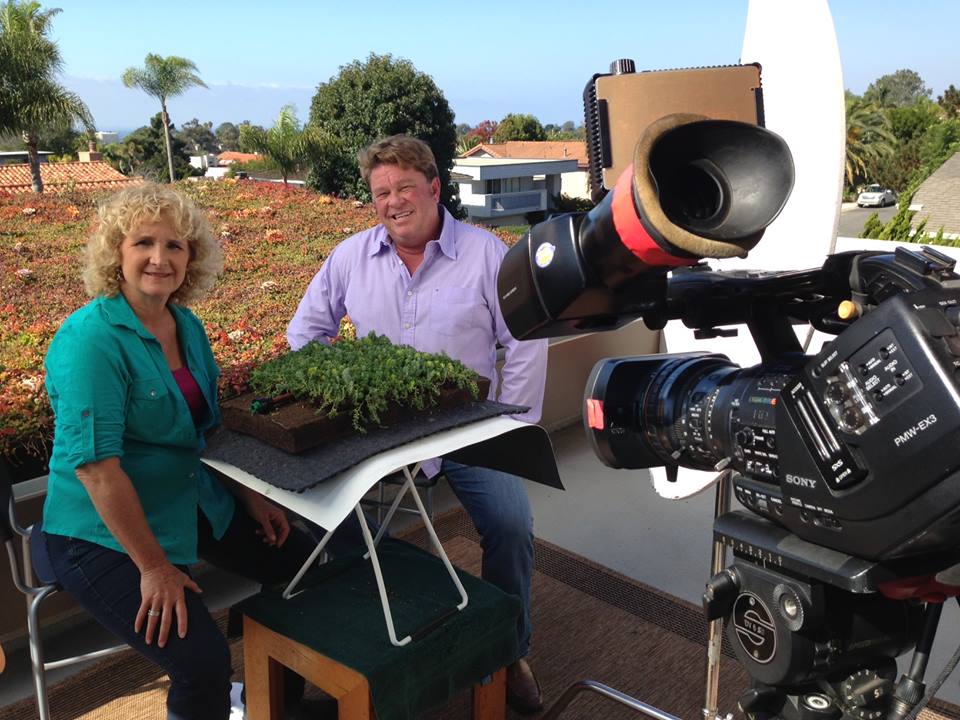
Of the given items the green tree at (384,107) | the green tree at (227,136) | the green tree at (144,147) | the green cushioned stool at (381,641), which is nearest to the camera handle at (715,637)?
the green cushioned stool at (381,641)

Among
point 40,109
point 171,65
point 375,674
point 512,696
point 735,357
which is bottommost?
point 512,696

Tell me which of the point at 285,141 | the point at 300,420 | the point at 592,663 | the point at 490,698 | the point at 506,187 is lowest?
the point at 592,663

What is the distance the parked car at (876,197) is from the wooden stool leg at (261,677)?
1397 inches

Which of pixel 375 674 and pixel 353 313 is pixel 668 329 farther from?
pixel 375 674

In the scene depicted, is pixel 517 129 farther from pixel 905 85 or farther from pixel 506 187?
pixel 905 85

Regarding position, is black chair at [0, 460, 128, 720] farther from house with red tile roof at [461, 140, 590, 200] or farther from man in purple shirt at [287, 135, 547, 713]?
house with red tile roof at [461, 140, 590, 200]

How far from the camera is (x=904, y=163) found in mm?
38000

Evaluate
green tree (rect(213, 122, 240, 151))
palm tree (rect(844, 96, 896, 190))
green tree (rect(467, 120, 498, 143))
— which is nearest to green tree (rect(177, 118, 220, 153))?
green tree (rect(213, 122, 240, 151))

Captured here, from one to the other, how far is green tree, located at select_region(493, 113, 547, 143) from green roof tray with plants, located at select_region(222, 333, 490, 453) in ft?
163

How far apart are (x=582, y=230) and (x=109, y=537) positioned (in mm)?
1282

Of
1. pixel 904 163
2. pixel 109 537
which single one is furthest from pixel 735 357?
pixel 904 163

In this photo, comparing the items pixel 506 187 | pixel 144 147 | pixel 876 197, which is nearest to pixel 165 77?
pixel 506 187

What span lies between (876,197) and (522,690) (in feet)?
116

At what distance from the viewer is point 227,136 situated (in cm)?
9544
